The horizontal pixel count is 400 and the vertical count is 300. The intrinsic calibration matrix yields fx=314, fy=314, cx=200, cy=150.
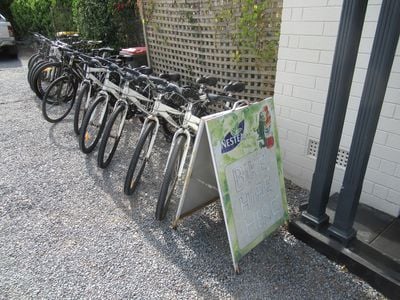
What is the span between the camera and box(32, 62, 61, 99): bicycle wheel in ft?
15.8

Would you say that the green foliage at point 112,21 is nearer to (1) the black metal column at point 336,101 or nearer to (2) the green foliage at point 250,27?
(2) the green foliage at point 250,27

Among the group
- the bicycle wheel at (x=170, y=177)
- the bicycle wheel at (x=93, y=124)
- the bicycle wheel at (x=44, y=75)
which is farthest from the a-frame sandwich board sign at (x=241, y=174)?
the bicycle wheel at (x=44, y=75)

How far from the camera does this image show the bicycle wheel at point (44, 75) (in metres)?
4.83

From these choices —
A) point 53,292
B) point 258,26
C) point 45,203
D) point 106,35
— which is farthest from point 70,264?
point 106,35

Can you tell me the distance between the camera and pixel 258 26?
3.17 metres

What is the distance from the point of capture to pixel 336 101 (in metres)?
1.97

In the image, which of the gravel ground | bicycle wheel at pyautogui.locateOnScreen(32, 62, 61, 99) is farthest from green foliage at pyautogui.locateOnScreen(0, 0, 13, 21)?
the gravel ground

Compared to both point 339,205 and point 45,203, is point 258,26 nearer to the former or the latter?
point 339,205

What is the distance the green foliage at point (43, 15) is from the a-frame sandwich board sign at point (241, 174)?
8.52 meters

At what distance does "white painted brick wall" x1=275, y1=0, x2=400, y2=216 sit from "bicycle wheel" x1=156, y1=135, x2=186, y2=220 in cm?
108

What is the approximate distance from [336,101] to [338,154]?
0.79 m

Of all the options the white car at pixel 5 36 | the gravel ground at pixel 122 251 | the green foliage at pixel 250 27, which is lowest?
the gravel ground at pixel 122 251

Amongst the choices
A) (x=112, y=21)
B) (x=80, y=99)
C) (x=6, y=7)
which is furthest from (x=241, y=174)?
(x=6, y=7)

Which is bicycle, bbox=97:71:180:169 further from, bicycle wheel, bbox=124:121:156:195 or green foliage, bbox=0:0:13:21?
green foliage, bbox=0:0:13:21
